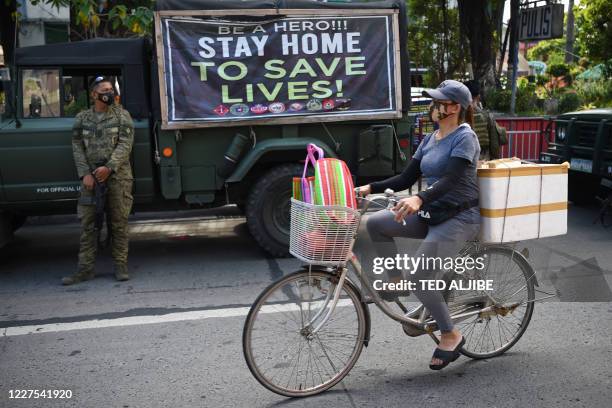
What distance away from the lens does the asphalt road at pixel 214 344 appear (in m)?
3.91

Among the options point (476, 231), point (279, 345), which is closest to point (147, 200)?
point (279, 345)

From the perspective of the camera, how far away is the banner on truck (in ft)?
22.0

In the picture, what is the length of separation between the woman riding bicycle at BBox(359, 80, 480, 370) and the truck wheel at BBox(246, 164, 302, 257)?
9.90ft

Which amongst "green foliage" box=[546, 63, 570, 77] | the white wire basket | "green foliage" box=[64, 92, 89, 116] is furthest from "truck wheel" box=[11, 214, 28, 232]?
"green foliage" box=[546, 63, 570, 77]

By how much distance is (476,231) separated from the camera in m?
3.92

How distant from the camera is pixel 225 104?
6.82 metres

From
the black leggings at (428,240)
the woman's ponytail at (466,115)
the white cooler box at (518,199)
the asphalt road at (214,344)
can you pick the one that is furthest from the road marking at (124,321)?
the woman's ponytail at (466,115)

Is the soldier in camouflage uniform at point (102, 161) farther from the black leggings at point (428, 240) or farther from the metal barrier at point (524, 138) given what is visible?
the metal barrier at point (524, 138)

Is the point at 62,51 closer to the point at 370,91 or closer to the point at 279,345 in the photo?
the point at 370,91

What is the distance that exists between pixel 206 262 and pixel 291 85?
2.02 metres

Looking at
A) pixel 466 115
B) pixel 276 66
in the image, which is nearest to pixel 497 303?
pixel 466 115

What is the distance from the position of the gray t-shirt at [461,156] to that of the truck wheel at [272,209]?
317 cm

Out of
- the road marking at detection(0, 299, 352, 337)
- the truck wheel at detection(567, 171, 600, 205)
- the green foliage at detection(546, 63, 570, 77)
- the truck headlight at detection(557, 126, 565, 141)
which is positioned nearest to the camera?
the road marking at detection(0, 299, 352, 337)

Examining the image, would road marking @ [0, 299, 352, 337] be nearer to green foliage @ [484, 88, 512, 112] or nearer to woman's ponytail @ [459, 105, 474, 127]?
woman's ponytail @ [459, 105, 474, 127]
